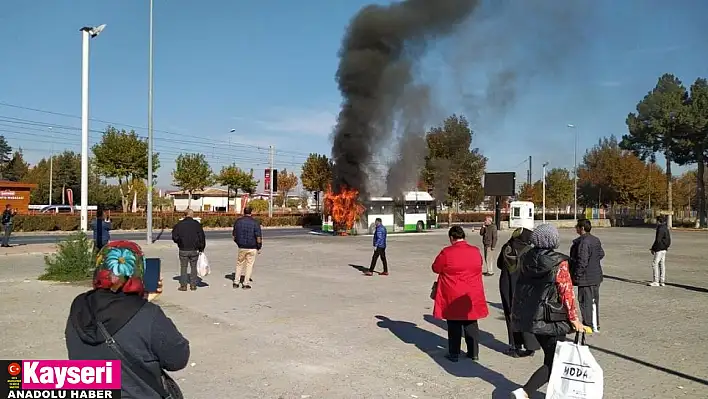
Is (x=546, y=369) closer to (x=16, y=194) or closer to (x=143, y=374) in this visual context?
(x=143, y=374)

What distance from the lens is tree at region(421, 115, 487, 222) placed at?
59.1 m

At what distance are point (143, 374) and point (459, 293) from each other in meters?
4.49

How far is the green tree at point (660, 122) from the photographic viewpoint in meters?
55.9

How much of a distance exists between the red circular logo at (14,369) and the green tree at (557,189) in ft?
261

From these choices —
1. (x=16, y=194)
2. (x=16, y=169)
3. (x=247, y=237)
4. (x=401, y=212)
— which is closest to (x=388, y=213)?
(x=401, y=212)

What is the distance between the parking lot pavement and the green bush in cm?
68

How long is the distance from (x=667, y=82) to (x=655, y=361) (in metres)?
62.4

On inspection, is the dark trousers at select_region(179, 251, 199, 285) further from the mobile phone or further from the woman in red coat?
the mobile phone

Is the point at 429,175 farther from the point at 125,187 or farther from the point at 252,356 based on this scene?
the point at 252,356

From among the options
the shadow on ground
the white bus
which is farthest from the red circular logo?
the white bus

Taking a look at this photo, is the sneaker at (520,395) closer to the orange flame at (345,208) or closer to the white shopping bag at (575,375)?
the white shopping bag at (575,375)

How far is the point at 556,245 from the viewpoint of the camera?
5.03 m

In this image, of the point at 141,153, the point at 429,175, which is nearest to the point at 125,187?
the point at 141,153

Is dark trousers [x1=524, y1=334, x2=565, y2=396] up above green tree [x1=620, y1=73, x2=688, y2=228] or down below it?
below
